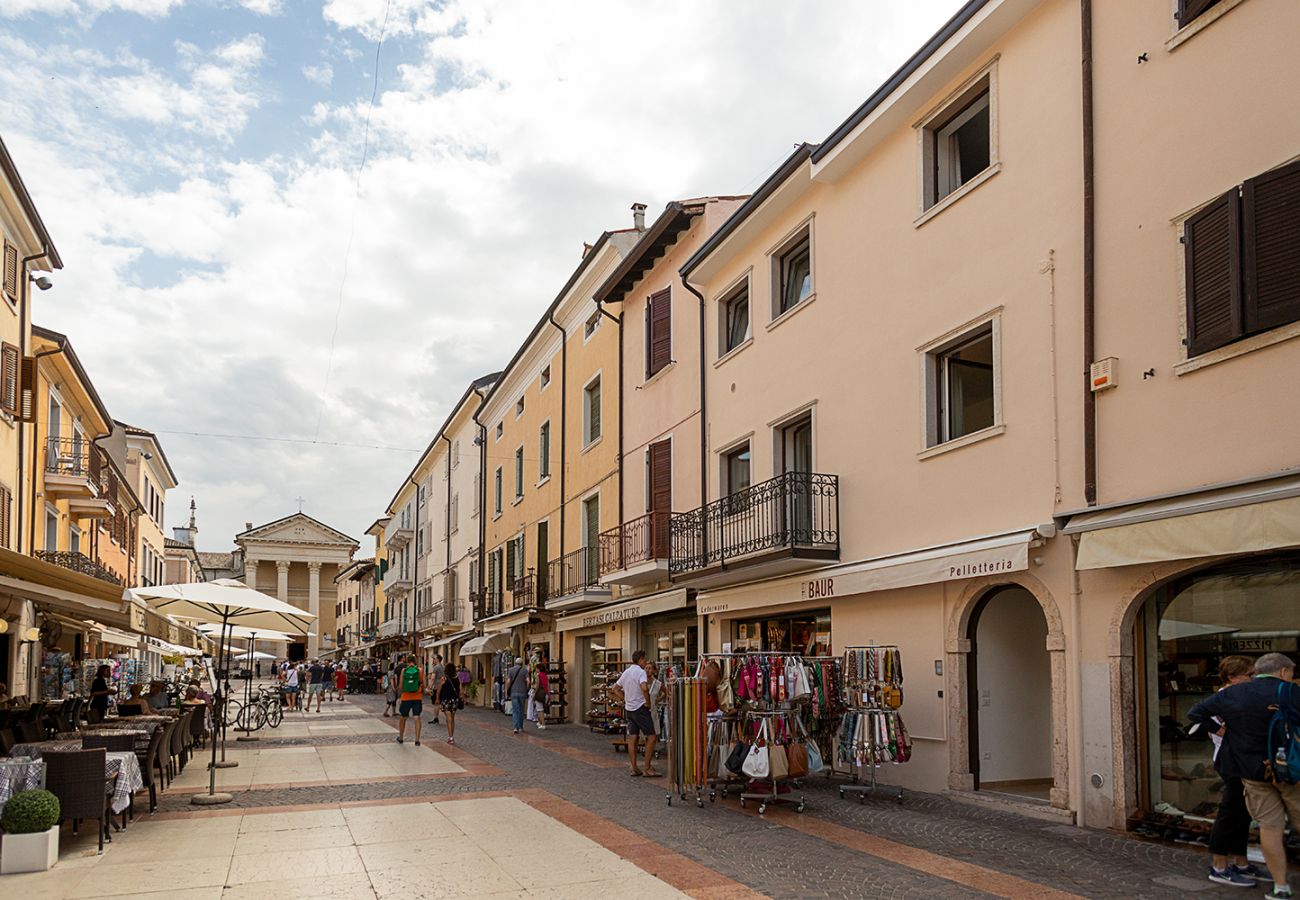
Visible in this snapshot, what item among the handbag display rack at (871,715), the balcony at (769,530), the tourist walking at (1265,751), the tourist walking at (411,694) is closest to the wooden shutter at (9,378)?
the tourist walking at (411,694)

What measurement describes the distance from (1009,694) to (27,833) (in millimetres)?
9259

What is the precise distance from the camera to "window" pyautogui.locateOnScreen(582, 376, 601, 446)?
26153 mm

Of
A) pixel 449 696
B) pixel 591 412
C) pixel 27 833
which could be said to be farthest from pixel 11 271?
pixel 27 833

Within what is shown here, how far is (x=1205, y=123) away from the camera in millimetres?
9094

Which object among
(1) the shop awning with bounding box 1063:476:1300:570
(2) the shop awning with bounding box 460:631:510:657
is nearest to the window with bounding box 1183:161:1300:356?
(1) the shop awning with bounding box 1063:476:1300:570

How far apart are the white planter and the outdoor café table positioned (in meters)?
0.35

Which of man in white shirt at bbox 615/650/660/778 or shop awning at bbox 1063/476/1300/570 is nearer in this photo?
shop awning at bbox 1063/476/1300/570

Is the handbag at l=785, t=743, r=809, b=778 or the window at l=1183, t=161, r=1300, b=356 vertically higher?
the window at l=1183, t=161, r=1300, b=356

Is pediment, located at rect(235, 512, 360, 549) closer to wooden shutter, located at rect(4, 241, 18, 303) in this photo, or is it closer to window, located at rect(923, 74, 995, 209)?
wooden shutter, located at rect(4, 241, 18, 303)

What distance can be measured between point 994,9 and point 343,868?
981 centimetres

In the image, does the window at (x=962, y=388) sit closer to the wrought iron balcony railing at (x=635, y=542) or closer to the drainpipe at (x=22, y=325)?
the wrought iron balcony railing at (x=635, y=542)

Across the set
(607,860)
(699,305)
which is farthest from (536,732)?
(607,860)

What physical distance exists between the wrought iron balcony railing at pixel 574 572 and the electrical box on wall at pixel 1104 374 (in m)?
14.3

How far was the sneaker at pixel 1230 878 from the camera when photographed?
299 inches
